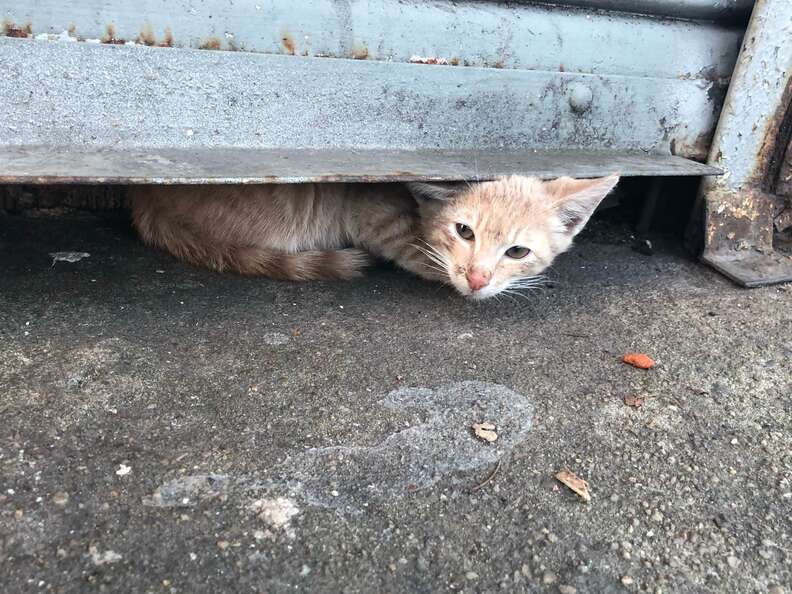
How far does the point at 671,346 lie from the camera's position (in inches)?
87.7

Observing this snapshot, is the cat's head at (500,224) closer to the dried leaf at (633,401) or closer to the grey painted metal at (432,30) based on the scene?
the grey painted metal at (432,30)

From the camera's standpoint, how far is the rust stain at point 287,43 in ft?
7.09

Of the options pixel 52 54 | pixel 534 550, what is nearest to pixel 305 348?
pixel 534 550

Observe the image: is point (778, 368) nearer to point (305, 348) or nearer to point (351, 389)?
point (351, 389)

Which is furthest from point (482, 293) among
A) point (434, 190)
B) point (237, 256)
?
point (237, 256)

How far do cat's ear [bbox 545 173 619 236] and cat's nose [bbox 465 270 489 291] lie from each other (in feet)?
1.25

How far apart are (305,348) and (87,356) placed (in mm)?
647

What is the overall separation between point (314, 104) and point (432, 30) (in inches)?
20.7

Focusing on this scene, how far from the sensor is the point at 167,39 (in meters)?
2.04

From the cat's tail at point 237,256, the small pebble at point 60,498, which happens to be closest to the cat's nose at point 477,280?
the cat's tail at point 237,256

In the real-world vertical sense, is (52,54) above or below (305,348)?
above

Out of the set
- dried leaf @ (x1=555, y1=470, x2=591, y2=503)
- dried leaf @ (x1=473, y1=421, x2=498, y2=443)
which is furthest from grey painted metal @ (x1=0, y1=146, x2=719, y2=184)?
dried leaf @ (x1=555, y1=470, x2=591, y2=503)

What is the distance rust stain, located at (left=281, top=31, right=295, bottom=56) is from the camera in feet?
7.09

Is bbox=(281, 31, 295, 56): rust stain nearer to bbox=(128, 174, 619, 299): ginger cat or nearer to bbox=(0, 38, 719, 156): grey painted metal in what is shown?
bbox=(0, 38, 719, 156): grey painted metal
